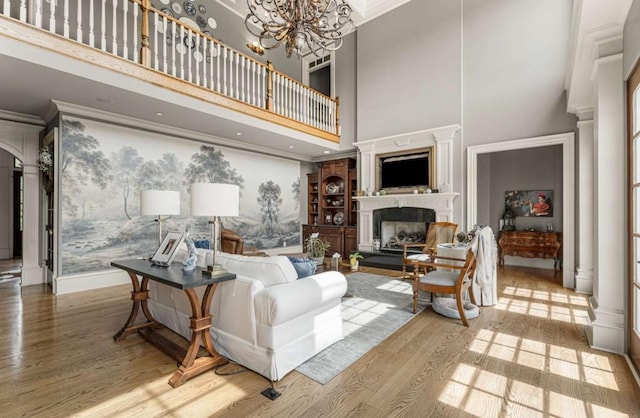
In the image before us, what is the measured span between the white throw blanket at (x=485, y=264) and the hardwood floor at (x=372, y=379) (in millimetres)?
549

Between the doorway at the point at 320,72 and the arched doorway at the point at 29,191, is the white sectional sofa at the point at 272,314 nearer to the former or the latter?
the arched doorway at the point at 29,191

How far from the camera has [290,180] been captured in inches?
322

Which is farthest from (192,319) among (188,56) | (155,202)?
(188,56)

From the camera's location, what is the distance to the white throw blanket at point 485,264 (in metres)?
3.49

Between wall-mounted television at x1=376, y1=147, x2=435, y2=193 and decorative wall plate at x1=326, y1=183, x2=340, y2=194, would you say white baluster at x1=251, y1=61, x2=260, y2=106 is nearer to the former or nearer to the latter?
wall-mounted television at x1=376, y1=147, x2=435, y2=193

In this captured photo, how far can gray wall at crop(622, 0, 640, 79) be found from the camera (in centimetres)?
219

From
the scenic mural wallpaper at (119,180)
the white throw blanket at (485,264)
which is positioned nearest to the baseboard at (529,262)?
the white throw blanket at (485,264)

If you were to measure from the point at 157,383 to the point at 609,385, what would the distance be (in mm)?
3213

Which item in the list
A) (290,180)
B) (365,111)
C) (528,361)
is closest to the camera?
(528,361)

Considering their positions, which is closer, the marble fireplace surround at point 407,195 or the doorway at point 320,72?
the marble fireplace surround at point 407,195

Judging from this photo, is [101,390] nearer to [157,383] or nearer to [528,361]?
[157,383]

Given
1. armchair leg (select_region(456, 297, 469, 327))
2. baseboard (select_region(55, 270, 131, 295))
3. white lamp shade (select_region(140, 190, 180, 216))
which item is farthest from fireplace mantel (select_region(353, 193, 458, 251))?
baseboard (select_region(55, 270, 131, 295))

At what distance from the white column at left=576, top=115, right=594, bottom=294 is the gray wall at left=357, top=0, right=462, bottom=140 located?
6.69 ft

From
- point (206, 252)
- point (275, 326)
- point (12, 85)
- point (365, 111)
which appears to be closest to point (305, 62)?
point (365, 111)
